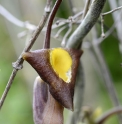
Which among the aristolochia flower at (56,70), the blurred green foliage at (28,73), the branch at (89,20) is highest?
the blurred green foliage at (28,73)

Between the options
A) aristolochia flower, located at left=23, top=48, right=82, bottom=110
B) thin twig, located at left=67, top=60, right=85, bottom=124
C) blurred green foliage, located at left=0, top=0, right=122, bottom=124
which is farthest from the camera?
blurred green foliage, located at left=0, top=0, right=122, bottom=124

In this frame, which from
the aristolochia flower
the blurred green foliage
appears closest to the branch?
the aristolochia flower

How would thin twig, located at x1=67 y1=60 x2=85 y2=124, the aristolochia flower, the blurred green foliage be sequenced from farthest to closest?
the blurred green foliage < thin twig, located at x1=67 y1=60 x2=85 y2=124 < the aristolochia flower

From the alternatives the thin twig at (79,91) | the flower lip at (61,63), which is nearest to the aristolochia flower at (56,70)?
the flower lip at (61,63)

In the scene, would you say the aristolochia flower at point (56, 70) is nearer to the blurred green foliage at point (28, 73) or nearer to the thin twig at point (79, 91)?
the thin twig at point (79, 91)

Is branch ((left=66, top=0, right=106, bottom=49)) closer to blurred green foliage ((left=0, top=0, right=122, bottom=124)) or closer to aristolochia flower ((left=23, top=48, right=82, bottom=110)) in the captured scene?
aristolochia flower ((left=23, top=48, right=82, bottom=110))

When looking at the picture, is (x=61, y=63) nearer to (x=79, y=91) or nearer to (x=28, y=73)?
(x=79, y=91)

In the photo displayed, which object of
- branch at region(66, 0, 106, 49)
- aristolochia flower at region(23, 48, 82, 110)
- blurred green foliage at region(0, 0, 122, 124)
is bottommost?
aristolochia flower at region(23, 48, 82, 110)

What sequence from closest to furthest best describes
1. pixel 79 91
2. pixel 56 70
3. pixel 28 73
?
pixel 56 70 → pixel 79 91 → pixel 28 73

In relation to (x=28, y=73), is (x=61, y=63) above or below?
below

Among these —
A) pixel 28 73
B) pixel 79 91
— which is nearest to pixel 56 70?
pixel 79 91

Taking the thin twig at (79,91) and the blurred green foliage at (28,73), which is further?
the blurred green foliage at (28,73)
